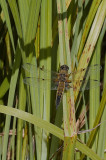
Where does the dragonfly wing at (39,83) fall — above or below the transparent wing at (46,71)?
below

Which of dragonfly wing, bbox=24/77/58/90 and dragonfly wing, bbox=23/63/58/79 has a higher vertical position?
dragonfly wing, bbox=23/63/58/79

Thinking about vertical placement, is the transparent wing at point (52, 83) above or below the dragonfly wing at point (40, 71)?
below

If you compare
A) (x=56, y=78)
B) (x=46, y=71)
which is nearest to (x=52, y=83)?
(x=56, y=78)

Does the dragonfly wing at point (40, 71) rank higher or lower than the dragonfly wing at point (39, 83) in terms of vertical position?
higher

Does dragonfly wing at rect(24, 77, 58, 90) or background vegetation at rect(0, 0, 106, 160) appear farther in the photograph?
dragonfly wing at rect(24, 77, 58, 90)

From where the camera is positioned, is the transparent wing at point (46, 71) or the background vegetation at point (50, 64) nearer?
the background vegetation at point (50, 64)

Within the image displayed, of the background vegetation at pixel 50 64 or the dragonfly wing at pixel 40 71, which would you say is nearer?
the background vegetation at pixel 50 64

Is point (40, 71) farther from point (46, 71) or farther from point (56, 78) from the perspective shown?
point (56, 78)

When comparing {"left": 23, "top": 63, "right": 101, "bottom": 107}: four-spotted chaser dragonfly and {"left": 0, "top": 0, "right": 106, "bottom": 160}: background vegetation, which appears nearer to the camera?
{"left": 0, "top": 0, "right": 106, "bottom": 160}: background vegetation

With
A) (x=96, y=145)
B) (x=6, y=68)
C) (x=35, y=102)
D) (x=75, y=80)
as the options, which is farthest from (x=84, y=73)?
(x=6, y=68)

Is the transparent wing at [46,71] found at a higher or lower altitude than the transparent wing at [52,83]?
higher

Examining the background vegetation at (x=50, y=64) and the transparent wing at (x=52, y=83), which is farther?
the transparent wing at (x=52, y=83)

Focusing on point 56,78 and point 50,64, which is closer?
Result: point 50,64
